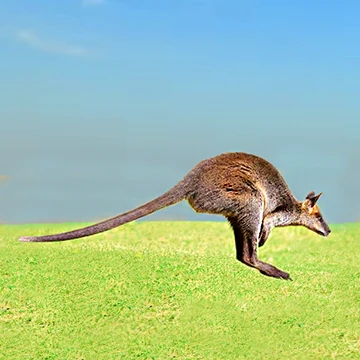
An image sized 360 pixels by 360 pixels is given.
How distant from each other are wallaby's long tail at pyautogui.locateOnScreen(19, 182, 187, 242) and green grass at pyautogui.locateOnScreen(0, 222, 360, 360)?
284 cm

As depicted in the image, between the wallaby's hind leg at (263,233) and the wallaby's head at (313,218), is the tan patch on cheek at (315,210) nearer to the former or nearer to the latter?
the wallaby's head at (313,218)

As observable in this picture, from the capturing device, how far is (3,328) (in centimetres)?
777

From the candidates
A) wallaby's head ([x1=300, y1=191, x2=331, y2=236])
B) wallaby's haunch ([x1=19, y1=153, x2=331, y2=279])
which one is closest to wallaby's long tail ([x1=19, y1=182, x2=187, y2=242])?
wallaby's haunch ([x1=19, y1=153, x2=331, y2=279])

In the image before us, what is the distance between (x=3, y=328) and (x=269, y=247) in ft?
16.1

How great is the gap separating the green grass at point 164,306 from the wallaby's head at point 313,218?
86.3 inches

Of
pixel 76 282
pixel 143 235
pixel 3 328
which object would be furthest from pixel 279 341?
pixel 143 235

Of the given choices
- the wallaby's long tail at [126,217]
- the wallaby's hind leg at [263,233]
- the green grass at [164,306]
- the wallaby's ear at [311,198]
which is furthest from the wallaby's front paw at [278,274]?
the green grass at [164,306]

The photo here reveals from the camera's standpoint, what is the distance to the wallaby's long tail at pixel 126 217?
13.1 feet

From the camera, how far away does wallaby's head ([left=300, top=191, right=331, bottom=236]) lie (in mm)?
5242

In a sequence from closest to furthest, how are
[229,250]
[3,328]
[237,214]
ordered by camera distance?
[237,214]
[3,328]
[229,250]

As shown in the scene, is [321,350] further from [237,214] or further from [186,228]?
[186,228]

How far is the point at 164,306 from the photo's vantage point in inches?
314

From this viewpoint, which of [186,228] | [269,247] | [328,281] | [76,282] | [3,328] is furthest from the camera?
[186,228]

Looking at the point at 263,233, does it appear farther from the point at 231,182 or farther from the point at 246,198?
the point at 231,182
